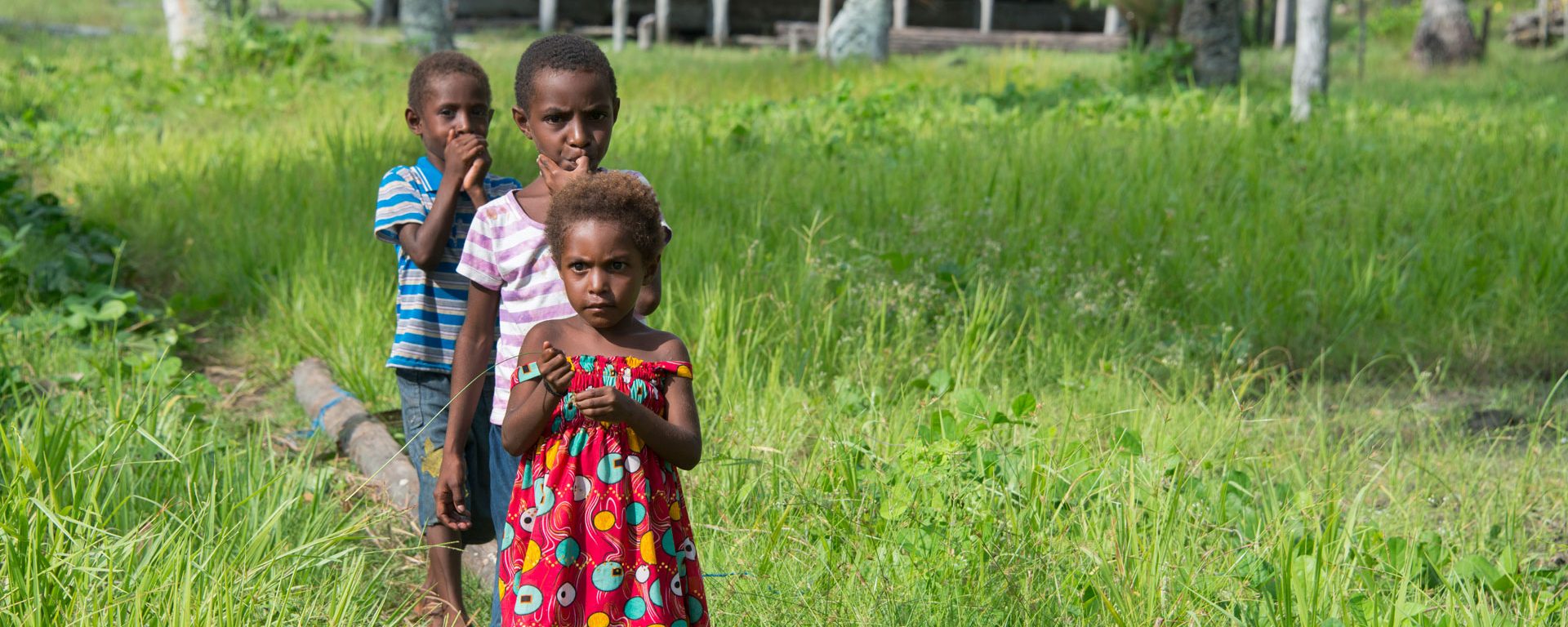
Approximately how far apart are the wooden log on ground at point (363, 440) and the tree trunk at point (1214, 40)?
370 inches

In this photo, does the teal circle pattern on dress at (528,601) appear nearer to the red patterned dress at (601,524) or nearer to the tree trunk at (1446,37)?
the red patterned dress at (601,524)

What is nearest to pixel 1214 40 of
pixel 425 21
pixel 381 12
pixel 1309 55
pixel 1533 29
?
pixel 1309 55

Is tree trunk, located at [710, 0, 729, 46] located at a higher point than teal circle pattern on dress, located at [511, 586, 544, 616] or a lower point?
higher

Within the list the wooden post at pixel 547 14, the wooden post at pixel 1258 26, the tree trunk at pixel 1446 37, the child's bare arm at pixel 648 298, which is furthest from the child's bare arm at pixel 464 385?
the wooden post at pixel 1258 26

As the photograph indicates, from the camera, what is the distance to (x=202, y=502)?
2.74m

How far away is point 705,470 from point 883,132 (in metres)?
5.36

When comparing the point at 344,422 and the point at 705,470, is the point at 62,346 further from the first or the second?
the point at 705,470

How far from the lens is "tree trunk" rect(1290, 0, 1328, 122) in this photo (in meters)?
9.34

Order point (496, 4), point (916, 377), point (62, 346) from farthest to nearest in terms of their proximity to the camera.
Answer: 1. point (496, 4)
2. point (62, 346)
3. point (916, 377)

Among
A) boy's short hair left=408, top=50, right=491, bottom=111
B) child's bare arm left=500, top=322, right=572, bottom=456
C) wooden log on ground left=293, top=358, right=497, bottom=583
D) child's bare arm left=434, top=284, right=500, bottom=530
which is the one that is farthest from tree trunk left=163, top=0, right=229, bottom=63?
child's bare arm left=500, top=322, right=572, bottom=456

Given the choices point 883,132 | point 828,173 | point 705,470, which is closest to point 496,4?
point 883,132

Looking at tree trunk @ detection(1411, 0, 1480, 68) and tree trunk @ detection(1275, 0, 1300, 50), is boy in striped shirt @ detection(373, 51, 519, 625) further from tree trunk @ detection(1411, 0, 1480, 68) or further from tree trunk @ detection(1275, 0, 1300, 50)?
tree trunk @ detection(1275, 0, 1300, 50)

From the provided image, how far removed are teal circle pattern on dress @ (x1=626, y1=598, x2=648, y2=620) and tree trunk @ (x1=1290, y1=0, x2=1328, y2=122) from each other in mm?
8607

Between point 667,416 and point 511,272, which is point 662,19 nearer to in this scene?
point 511,272
